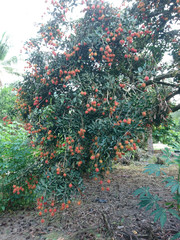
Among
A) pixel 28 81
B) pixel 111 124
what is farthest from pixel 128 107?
pixel 28 81

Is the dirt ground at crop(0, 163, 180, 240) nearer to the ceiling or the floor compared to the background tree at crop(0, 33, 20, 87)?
nearer to the floor

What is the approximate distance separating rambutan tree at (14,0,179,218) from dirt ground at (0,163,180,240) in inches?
17.0

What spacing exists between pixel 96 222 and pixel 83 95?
1.89 metres

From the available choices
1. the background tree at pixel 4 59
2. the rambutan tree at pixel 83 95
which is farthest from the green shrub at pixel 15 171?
the background tree at pixel 4 59

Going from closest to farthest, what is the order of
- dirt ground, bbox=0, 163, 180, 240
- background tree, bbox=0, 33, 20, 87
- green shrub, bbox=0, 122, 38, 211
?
dirt ground, bbox=0, 163, 180, 240, green shrub, bbox=0, 122, 38, 211, background tree, bbox=0, 33, 20, 87

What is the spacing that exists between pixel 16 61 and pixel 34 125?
575 inches

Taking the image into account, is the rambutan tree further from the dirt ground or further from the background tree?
the background tree

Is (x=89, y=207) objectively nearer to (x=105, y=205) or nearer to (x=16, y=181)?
(x=105, y=205)

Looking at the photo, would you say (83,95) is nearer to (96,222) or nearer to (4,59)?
(96,222)

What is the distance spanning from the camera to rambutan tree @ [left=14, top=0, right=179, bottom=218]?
95.8 inches

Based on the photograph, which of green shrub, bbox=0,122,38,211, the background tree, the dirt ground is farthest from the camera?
the background tree

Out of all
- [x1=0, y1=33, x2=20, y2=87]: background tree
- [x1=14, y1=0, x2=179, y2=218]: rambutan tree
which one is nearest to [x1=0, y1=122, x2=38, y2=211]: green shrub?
[x1=14, y1=0, x2=179, y2=218]: rambutan tree

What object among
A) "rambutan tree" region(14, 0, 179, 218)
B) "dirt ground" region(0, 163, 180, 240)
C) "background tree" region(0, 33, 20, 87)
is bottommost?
"dirt ground" region(0, 163, 180, 240)

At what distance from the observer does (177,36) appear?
3926 mm
